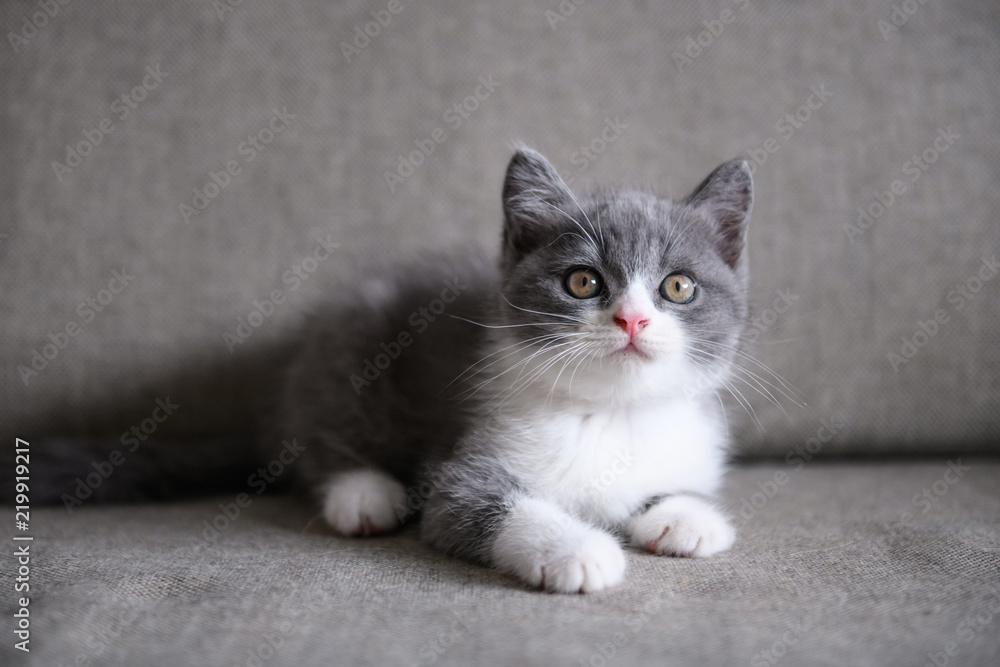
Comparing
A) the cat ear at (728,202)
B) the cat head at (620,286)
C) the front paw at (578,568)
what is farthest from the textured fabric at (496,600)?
the cat ear at (728,202)

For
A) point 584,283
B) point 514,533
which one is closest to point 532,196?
point 584,283

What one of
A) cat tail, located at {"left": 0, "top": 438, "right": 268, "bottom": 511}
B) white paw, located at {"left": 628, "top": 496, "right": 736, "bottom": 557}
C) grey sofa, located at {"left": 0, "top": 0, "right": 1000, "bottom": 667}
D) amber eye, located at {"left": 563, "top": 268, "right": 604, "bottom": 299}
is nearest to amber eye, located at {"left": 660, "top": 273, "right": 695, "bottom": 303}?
amber eye, located at {"left": 563, "top": 268, "right": 604, "bottom": 299}

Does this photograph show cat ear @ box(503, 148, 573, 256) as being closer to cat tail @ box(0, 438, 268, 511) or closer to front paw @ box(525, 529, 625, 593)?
front paw @ box(525, 529, 625, 593)

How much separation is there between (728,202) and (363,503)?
1.16 meters

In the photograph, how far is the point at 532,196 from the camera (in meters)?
1.73

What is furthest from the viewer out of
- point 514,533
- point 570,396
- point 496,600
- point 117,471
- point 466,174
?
point 466,174

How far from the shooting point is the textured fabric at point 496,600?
1.08 metres

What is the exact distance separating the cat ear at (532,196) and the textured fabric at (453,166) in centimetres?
66

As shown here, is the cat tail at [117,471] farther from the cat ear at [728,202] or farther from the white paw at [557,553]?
the cat ear at [728,202]

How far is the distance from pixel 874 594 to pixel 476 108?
1.82 meters

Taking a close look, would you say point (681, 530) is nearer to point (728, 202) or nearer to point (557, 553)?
point (557, 553)

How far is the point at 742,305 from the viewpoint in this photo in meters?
1.71

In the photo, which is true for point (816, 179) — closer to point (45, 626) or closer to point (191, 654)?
point (191, 654)

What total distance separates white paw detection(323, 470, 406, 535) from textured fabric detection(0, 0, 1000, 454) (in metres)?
0.69
